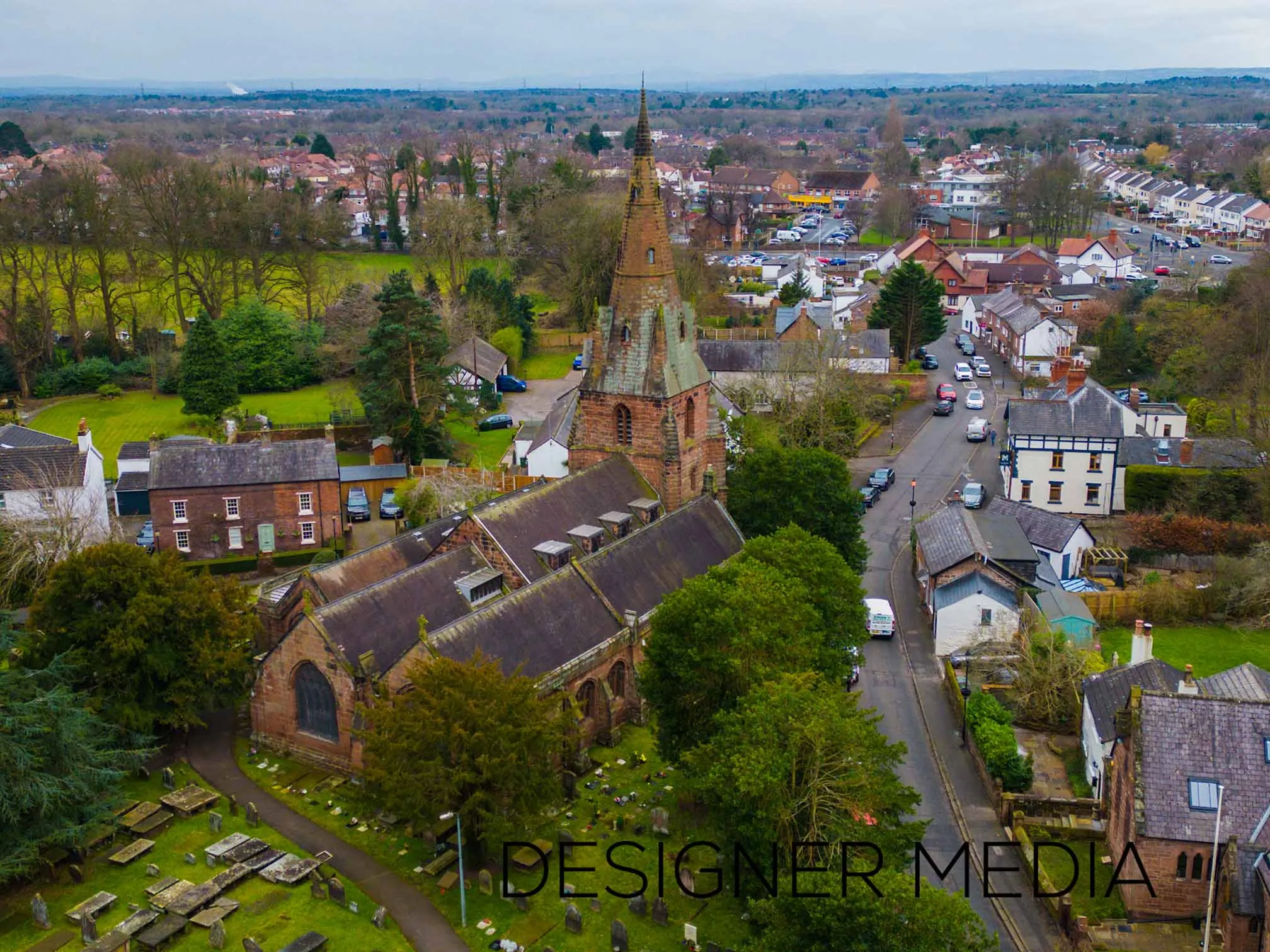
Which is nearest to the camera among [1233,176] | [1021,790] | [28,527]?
[1021,790]

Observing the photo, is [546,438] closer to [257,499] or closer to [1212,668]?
[257,499]

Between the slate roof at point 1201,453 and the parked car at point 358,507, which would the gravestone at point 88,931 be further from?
the slate roof at point 1201,453

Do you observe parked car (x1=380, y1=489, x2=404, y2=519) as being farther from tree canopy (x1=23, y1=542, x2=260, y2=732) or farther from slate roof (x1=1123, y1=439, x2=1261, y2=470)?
slate roof (x1=1123, y1=439, x2=1261, y2=470)

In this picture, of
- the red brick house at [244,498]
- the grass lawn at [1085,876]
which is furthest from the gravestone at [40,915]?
the red brick house at [244,498]

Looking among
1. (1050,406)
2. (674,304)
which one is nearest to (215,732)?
(674,304)

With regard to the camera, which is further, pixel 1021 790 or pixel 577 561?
pixel 577 561

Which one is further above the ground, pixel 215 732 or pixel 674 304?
pixel 674 304
